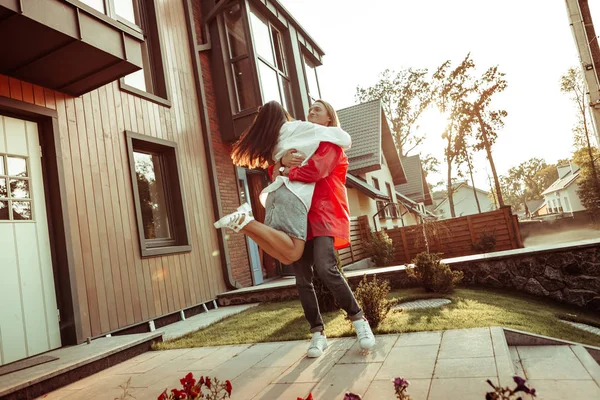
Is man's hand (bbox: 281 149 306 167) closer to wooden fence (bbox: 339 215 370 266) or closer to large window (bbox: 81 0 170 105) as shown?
large window (bbox: 81 0 170 105)

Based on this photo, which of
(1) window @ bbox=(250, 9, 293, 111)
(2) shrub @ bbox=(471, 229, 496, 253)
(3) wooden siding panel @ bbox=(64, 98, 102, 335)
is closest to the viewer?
(3) wooden siding panel @ bbox=(64, 98, 102, 335)

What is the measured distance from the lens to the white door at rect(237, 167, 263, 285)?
27.5 ft

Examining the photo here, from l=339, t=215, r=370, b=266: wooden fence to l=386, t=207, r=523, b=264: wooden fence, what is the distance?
100 cm

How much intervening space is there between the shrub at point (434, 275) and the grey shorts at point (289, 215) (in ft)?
11.6

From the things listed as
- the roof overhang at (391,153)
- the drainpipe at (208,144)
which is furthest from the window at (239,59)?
the roof overhang at (391,153)

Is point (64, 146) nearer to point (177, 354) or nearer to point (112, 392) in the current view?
point (177, 354)

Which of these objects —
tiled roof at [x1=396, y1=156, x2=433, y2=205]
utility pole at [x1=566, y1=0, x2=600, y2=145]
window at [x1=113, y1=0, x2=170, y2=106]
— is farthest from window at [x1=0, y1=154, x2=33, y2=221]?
tiled roof at [x1=396, y1=156, x2=433, y2=205]

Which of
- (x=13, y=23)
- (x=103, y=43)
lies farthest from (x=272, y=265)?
(x=13, y=23)

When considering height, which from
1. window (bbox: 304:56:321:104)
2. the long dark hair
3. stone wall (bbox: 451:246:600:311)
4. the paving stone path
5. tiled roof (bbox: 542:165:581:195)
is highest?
window (bbox: 304:56:321:104)

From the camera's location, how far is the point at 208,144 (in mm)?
7617

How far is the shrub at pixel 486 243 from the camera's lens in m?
11.8

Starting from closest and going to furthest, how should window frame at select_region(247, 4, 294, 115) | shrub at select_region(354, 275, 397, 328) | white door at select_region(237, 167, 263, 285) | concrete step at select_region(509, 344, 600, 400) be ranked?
concrete step at select_region(509, 344, 600, 400), shrub at select_region(354, 275, 397, 328), white door at select_region(237, 167, 263, 285), window frame at select_region(247, 4, 294, 115)

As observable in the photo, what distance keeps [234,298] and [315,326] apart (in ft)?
14.1

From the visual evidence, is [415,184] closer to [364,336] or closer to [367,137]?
[367,137]
